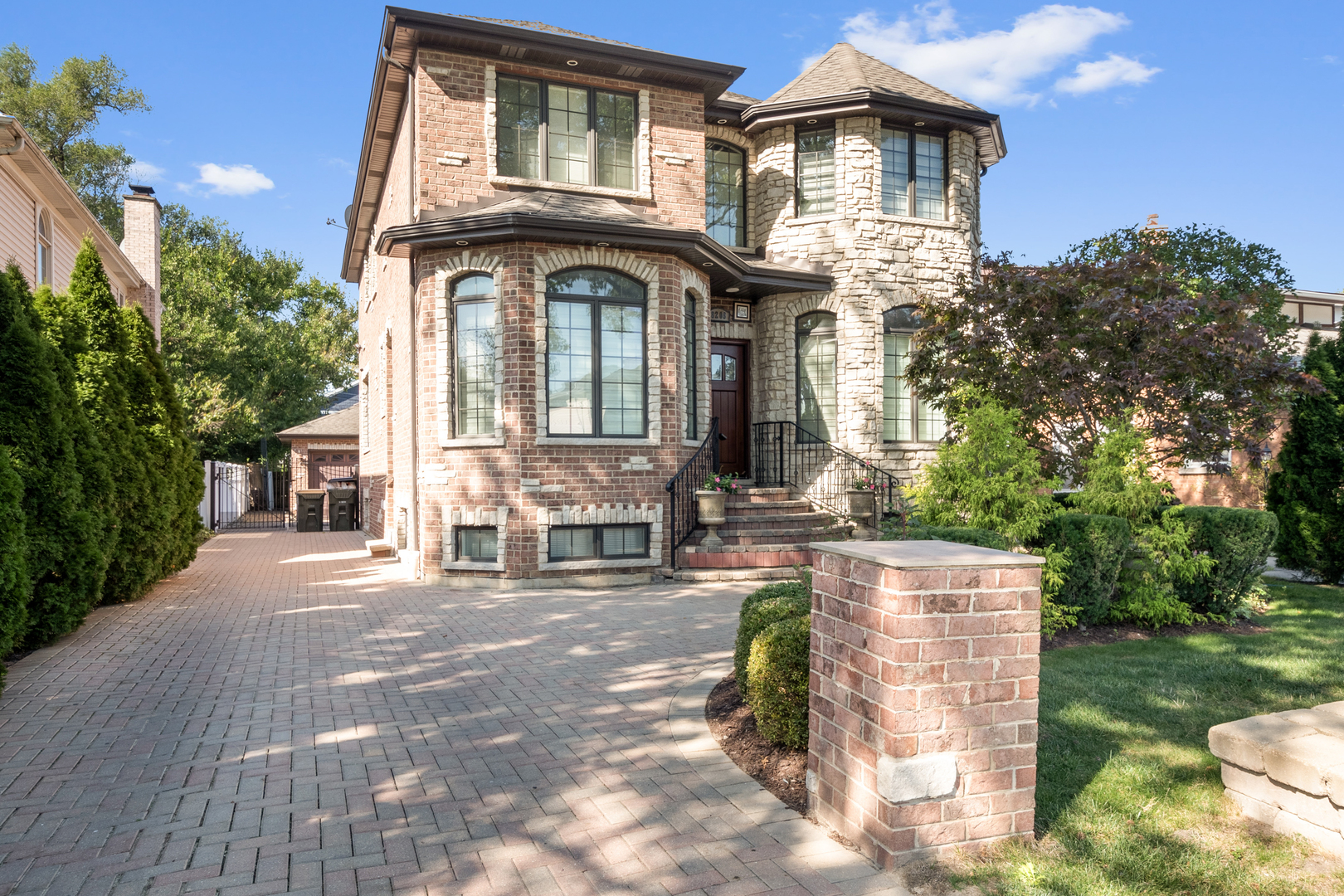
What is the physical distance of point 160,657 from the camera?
6461 mm

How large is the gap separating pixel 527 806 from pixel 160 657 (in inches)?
179

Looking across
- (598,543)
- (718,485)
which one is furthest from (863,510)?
(598,543)

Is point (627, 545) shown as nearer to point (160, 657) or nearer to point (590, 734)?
point (160, 657)

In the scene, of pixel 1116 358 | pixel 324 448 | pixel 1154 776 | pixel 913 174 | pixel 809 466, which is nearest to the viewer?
pixel 1154 776

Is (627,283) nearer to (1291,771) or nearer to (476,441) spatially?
(476,441)

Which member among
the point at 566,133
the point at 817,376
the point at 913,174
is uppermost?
the point at 913,174

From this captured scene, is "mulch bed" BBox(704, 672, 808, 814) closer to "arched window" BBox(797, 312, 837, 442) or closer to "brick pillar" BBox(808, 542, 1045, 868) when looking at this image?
"brick pillar" BBox(808, 542, 1045, 868)

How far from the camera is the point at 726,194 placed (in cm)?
1438

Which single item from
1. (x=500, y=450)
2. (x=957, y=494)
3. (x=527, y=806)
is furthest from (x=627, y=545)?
(x=527, y=806)

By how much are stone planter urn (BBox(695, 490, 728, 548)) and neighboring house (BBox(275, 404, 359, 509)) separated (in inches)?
771

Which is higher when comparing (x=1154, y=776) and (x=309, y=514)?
(x=1154, y=776)

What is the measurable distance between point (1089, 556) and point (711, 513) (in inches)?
197

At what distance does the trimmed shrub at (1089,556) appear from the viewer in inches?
272

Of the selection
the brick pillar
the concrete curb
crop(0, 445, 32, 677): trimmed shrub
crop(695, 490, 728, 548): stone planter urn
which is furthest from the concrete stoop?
crop(695, 490, 728, 548): stone planter urn
